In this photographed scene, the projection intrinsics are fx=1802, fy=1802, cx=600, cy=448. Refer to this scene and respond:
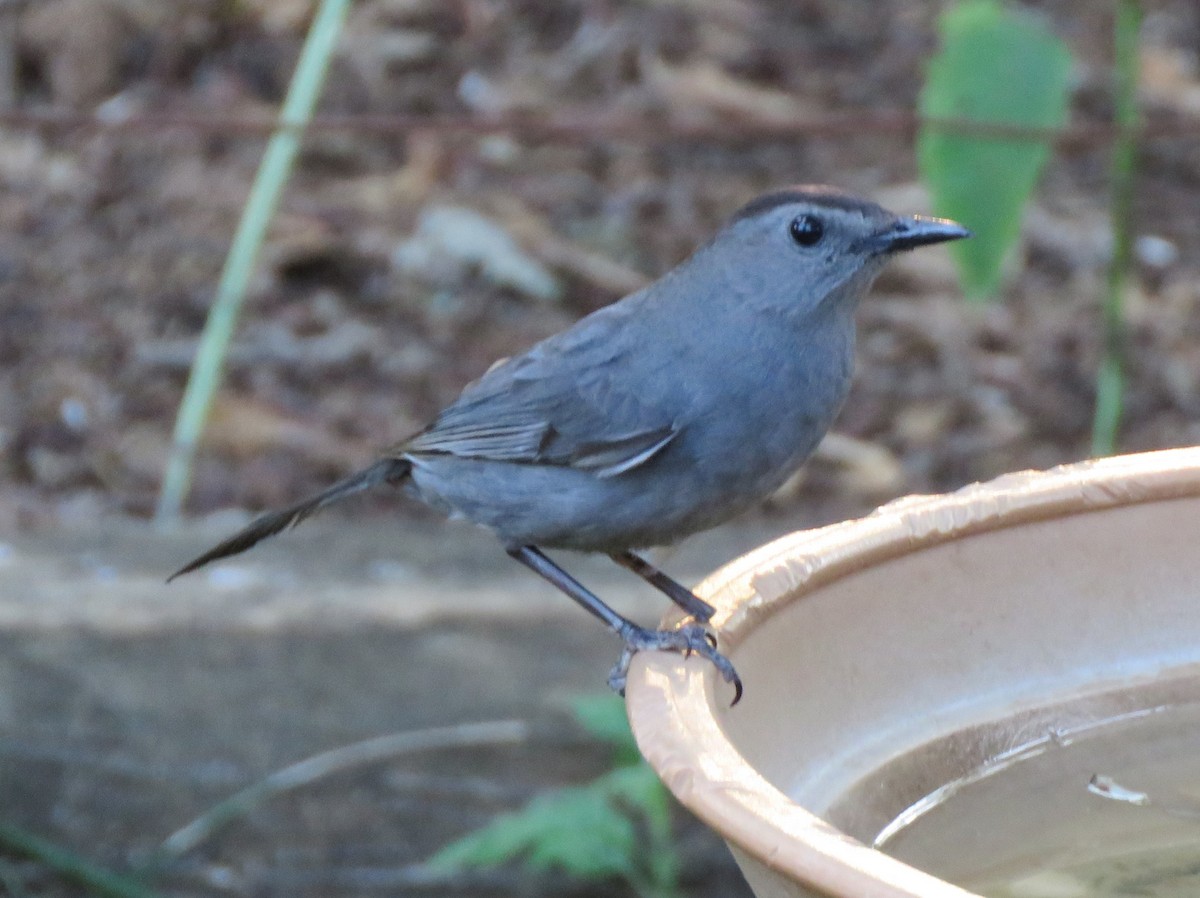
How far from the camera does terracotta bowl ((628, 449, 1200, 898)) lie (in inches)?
88.1

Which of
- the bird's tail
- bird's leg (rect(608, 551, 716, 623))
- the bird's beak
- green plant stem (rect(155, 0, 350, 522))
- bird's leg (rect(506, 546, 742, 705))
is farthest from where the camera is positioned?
green plant stem (rect(155, 0, 350, 522))

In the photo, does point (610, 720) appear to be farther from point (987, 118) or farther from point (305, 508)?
point (987, 118)

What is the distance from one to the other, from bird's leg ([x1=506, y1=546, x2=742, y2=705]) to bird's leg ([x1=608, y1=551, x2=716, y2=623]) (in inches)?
1.0

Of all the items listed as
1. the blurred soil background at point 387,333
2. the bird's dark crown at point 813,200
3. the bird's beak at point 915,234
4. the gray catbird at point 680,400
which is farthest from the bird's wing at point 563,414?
the blurred soil background at point 387,333

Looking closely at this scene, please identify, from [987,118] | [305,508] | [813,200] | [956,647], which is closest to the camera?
[956,647]

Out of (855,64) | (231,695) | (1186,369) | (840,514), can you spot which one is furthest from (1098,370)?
(231,695)

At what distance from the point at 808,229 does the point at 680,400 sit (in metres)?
0.39

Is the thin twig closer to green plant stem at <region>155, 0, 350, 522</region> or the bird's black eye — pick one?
green plant stem at <region>155, 0, 350, 522</region>

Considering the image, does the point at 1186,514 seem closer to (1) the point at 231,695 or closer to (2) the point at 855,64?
(1) the point at 231,695

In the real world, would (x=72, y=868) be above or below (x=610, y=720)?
below

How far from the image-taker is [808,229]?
329 centimetres

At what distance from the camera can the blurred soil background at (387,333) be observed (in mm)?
4590

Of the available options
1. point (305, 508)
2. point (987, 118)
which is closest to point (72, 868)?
point (305, 508)

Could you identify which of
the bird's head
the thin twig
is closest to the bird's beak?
the bird's head
